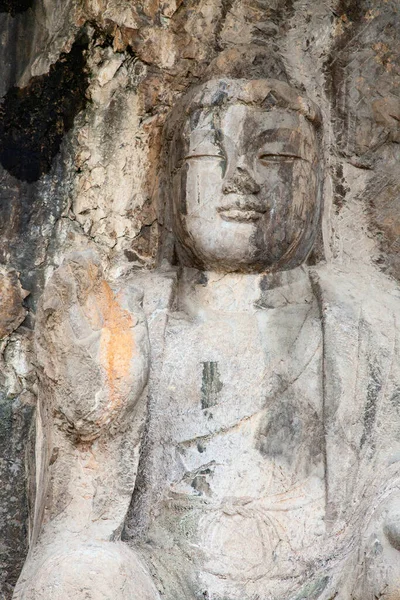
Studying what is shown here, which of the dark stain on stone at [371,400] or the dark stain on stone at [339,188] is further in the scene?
the dark stain on stone at [339,188]

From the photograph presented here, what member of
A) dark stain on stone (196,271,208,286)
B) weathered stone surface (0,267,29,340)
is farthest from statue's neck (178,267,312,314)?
weathered stone surface (0,267,29,340)

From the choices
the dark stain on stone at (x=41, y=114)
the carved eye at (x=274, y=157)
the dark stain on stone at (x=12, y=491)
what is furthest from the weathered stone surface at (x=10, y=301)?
the carved eye at (x=274, y=157)

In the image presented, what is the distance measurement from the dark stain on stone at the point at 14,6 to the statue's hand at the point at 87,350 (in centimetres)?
132

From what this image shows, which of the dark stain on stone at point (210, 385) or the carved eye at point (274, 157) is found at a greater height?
the carved eye at point (274, 157)

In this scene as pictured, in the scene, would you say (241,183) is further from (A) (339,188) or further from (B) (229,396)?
(B) (229,396)

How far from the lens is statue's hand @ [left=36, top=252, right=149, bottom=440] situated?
13.2 ft

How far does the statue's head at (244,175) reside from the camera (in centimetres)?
457

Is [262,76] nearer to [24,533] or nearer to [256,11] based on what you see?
[256,11]

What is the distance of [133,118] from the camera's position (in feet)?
16.2

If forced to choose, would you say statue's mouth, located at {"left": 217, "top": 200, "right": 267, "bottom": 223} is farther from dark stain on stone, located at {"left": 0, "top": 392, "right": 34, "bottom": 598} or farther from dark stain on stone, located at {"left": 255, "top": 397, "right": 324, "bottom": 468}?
dark stain on stone, located at {"left": 0, "top": 392, "right": 34, "bottom": 598}

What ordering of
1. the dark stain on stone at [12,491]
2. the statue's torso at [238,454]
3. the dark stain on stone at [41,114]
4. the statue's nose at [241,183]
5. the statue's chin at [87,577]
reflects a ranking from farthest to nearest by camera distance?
the dark stain on stone at [41,114] < the dark stain on stone at [12,491] < the statue's nose at [241,183] < the statue's torso at [238,454] < the statue's chin at [87,577]

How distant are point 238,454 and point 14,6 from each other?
71.0 inches

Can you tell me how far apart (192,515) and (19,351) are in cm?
92

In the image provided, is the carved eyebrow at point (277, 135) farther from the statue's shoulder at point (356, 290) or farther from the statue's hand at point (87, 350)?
the statue's hand at point (87, 350)
